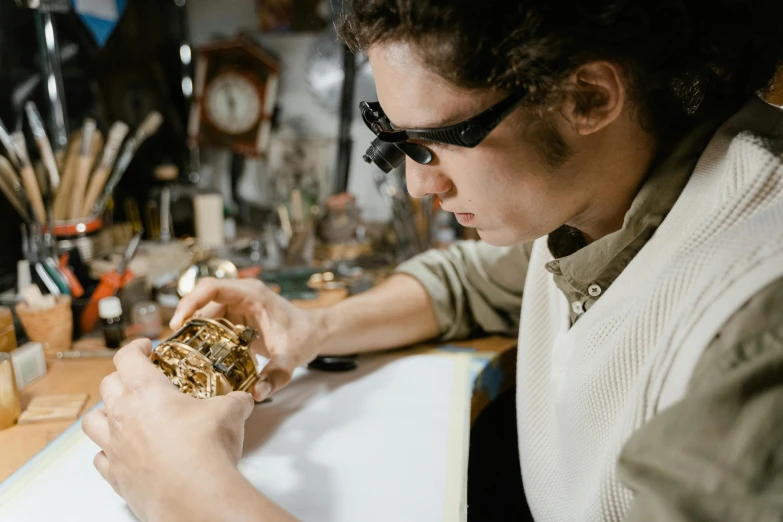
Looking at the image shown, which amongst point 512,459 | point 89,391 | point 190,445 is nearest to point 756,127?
point 190,445

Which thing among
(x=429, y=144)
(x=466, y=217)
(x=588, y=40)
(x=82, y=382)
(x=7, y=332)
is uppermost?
(x=588, y=40)

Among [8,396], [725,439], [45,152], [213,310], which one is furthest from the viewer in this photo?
[45,152]

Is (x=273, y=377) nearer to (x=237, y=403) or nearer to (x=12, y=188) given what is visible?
(x=237, y=403)

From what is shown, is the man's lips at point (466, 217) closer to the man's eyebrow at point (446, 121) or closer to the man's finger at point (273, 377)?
the man's eyebrow at point (446, 121)

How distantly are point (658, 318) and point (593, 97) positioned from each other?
31cm

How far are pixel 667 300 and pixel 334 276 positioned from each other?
4.50 feet

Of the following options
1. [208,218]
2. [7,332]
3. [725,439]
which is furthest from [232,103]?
[725,439]

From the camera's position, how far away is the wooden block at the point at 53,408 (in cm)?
112

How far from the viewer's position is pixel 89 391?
1251 mm

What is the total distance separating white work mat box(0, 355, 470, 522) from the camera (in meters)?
0.87

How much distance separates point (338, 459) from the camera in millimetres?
994

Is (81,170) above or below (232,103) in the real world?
below

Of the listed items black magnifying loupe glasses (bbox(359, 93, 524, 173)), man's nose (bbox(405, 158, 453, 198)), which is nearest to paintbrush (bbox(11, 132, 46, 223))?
black magnifying loupe glasses (bbox(359, 93, 524, 173))

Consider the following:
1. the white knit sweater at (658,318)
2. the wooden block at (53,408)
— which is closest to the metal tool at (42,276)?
the wooden block at (53,408)
